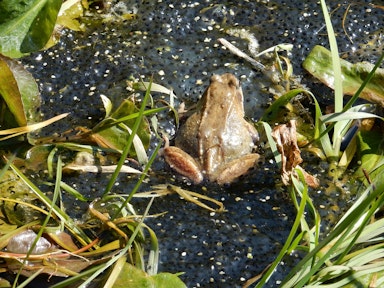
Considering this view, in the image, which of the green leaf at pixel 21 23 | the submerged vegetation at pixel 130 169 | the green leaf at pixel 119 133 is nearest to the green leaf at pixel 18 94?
the submerged vegetation at pixel 130 169

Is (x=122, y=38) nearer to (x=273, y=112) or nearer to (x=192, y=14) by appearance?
(x=192, y=14)

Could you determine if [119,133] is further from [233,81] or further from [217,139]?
[233,81]

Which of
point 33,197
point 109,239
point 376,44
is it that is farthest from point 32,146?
point 376,44

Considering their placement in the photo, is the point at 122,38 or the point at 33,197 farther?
the point at 122,38

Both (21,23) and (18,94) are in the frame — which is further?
(21,23)

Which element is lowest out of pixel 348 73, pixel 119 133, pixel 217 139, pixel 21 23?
pixel 217 139

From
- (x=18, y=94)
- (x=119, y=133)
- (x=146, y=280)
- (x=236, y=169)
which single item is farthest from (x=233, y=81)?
(x=146, y=280)
